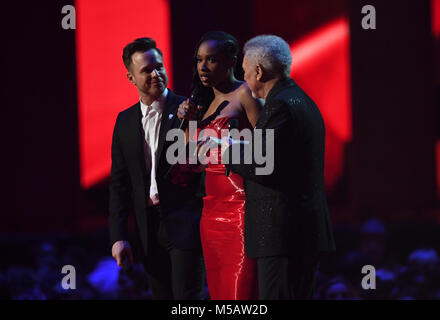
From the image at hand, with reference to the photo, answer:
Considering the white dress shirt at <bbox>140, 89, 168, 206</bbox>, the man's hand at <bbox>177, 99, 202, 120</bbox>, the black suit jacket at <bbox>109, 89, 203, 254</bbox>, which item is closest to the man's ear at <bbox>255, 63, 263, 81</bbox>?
the man's hand at <bbox>177, 99, 202, 120</bbox>

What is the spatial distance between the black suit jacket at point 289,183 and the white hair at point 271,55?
0.18 feet

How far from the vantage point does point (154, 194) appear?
257 cm

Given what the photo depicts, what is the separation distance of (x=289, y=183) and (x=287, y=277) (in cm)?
30

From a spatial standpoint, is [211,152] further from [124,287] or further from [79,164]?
[79,164]

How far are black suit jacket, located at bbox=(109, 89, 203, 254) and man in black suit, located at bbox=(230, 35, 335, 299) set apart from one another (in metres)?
0.39

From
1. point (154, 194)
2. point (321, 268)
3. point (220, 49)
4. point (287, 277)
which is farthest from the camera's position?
point (321, 268)

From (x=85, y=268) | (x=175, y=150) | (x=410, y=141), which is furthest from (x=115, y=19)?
(x=175, y=150)

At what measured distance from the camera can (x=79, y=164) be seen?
4.89 m

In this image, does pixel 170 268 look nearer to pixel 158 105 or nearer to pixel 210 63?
pixel 158 105

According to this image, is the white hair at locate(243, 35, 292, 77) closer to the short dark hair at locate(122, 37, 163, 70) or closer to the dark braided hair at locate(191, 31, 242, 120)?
the dark braided hair at locate(191, 31, 242, 120)

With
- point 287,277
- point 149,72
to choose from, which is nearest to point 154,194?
point 149,72

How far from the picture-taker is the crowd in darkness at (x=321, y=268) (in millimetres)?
3254

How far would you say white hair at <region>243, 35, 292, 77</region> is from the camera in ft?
7.11

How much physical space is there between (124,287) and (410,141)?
264cm
